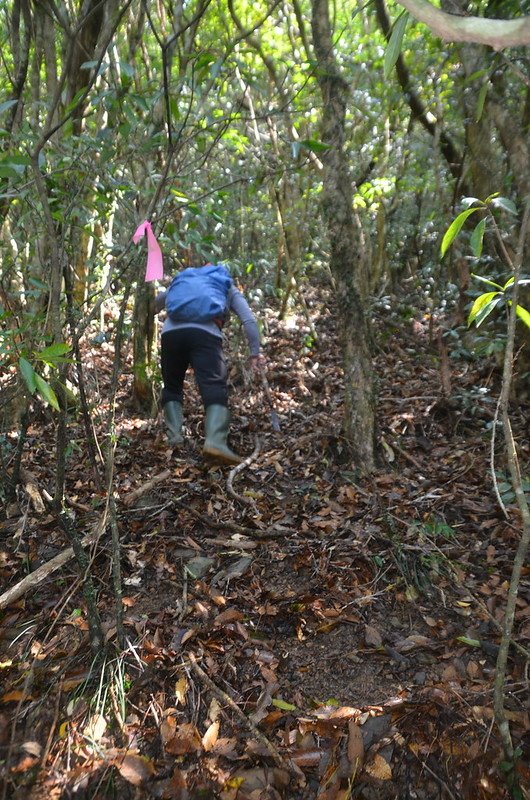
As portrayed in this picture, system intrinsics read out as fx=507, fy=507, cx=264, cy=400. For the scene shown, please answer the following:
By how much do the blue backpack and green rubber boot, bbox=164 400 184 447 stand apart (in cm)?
74

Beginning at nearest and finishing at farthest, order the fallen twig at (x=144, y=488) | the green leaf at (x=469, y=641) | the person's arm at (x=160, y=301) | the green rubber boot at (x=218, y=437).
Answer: the green leaf at (x=469, y=641), the fallen twig at (x=144, y=488), the green rubber boot at (x=218, y=437), the person's arm at (x=160, y=301)

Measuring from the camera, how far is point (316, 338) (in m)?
6.98

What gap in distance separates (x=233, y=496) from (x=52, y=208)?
2.12 metres

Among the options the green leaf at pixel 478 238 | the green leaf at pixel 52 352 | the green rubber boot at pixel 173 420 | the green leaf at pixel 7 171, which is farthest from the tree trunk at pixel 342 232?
the green leaf at pixel 52 352

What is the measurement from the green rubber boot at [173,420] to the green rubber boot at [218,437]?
34cm

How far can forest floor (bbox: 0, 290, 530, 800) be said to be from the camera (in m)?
1.83

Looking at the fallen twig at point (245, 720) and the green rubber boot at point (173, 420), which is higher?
the green rubber boot at point (173, 420)

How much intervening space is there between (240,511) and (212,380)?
4.12 feet

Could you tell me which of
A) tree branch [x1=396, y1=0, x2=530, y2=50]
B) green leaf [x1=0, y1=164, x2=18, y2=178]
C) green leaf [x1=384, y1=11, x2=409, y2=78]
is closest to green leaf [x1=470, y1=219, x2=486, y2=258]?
green leaf [x1=384, y1=11, x2=409, y2=78]

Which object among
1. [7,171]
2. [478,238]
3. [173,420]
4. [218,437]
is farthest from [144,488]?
[478,238]

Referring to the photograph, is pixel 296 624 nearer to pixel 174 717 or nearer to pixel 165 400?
pixel 174 717

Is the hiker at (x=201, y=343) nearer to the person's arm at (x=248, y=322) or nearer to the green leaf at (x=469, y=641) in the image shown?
the person's arm at (x=248, y=322)

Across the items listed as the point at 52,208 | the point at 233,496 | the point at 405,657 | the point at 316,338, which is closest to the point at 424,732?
the point at 405,657

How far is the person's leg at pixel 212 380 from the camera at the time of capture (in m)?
4.13
